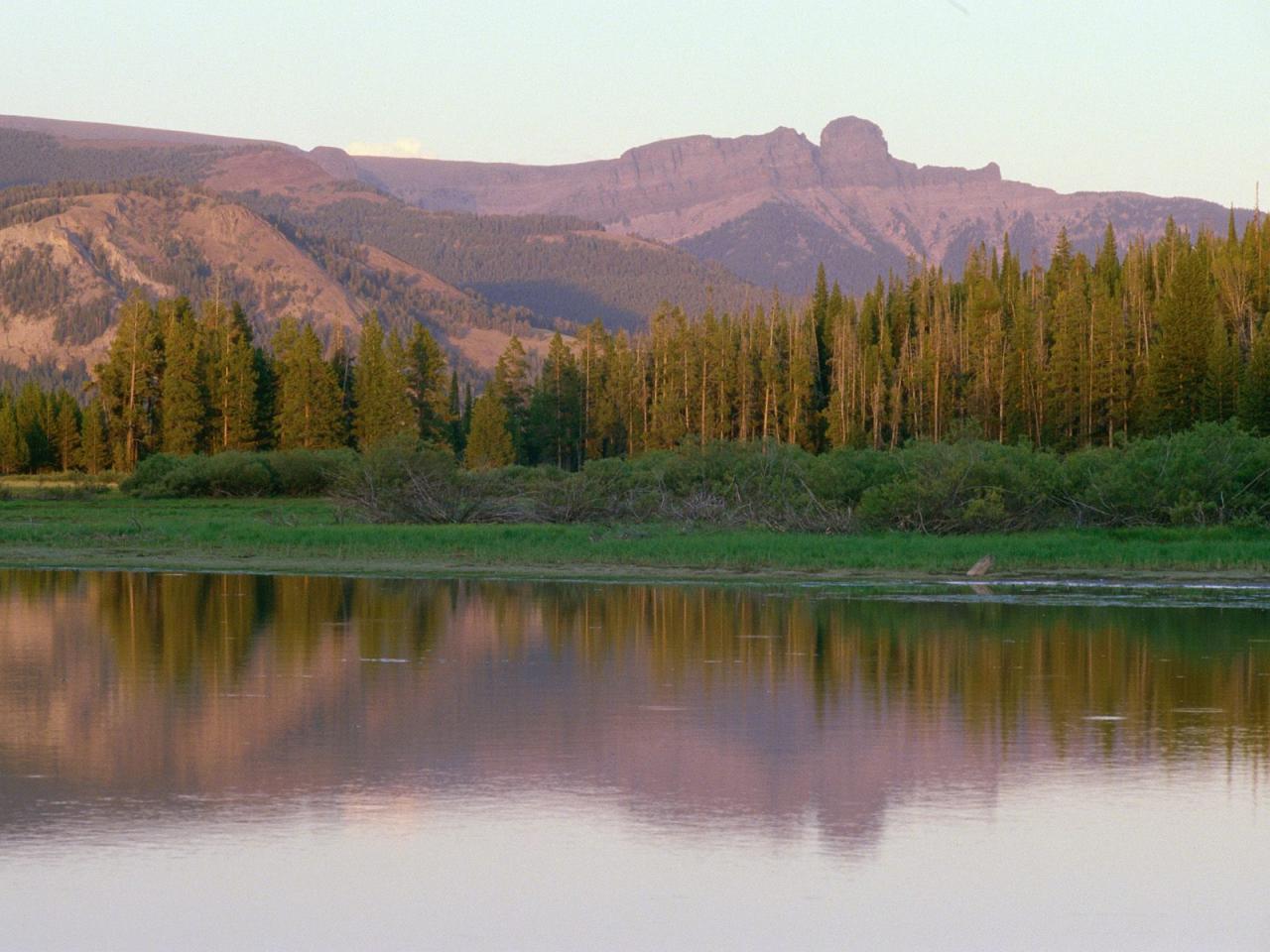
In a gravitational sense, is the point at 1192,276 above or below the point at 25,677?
above

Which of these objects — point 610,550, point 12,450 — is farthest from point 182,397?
point 610,550

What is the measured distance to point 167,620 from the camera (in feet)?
92.8

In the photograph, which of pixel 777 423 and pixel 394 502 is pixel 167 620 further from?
pixel 777 423

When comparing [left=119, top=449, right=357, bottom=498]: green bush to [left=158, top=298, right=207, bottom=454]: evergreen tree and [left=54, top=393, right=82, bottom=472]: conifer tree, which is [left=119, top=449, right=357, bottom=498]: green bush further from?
[left=54, top=393, right=82, bottom=472]: conifer tree

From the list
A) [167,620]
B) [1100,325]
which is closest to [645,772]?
[167,620]

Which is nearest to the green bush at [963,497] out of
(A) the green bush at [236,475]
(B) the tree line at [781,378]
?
(A) the green bush at [236,475]

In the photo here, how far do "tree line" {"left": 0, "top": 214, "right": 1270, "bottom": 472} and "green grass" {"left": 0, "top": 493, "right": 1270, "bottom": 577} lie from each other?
44075 millimetres

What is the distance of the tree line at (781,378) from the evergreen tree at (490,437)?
0.14m

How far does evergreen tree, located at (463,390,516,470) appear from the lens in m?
109

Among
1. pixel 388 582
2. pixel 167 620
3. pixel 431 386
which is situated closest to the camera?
pixel 167 620

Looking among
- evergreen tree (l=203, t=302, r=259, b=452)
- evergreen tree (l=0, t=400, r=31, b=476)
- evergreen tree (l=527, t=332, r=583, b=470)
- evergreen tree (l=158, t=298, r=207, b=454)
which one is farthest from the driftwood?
evergreen tree (l=0, t=400, r=31, b=476)

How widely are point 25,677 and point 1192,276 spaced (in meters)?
84.7

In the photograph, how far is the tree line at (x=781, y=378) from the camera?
314ft

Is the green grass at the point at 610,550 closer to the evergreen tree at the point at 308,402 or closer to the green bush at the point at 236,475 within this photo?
the green bush at the point at 236,475
